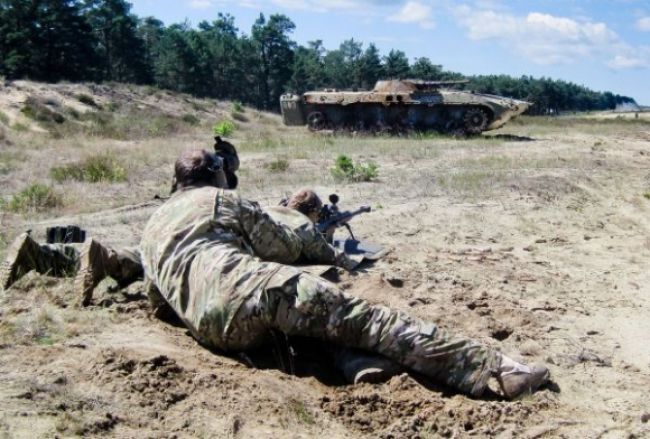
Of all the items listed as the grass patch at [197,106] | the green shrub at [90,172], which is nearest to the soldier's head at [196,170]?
the green shrub at [90,172]

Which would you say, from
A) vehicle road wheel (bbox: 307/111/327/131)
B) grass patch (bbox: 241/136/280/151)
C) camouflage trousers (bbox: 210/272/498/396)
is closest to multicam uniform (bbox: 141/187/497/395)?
camouflage trousers (bbox: 210/272/498/396)

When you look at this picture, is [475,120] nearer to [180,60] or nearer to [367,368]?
[367,368]

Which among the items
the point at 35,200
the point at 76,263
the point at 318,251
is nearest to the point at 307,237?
the point at 318,251

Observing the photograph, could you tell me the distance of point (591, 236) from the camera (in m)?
7.80

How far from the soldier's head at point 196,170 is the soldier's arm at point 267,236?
0.28 meters

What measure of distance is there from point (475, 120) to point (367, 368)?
54.4ft

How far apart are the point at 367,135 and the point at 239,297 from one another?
54.3 feet

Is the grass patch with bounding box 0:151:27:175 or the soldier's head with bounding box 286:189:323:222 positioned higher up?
the soldier's head with bounding box 286:189:323:222

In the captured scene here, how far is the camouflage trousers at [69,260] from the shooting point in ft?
15.8

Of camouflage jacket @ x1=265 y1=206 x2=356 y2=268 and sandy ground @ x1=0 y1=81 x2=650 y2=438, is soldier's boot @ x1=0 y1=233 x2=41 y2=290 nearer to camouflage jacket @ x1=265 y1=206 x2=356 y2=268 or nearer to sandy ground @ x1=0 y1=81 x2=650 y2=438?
sandy ground @ x1=0 y1=81 x2=650 y2=438

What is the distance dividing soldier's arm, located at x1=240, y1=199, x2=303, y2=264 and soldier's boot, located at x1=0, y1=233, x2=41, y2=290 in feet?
4.97

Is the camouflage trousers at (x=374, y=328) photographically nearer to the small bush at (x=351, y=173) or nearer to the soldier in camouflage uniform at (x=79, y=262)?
the soldier in camouflage uniform at (x=79, y=262)

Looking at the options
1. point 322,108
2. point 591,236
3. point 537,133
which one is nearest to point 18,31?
point 322,108

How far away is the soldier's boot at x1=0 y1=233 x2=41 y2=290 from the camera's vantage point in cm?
473
